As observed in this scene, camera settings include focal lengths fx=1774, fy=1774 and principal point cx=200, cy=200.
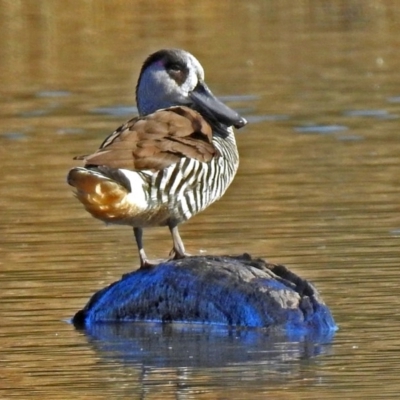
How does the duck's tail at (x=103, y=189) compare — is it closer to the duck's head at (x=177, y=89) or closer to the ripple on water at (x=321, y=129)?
the duck's head at (x=177, y=89)

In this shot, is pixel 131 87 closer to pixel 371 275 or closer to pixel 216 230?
pixel 216 230

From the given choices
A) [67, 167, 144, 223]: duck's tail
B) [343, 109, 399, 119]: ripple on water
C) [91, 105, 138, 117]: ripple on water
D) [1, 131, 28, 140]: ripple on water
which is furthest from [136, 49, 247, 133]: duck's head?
[91, 105, 138, 117]: ripple on water

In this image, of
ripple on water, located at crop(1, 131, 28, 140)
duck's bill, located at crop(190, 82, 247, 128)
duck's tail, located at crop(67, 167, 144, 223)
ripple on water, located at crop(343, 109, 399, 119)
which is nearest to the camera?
duck's tail, located at crop(67, 167, 144, 223)

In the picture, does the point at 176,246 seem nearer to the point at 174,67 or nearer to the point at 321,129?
the point at 174,67

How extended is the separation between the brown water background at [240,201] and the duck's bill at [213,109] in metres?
0.98

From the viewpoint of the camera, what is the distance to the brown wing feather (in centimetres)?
924

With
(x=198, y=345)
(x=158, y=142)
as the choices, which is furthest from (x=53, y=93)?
(x=198, y=345)

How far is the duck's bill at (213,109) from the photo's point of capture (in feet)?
34.3

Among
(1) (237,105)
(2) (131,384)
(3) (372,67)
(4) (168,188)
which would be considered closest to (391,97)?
(1) (237,105)

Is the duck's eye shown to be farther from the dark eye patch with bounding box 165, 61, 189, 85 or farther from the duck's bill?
the duck's bill

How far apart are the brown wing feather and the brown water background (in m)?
0.98

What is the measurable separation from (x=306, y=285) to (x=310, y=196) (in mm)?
3937

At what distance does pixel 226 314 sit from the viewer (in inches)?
370

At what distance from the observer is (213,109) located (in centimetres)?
1045
